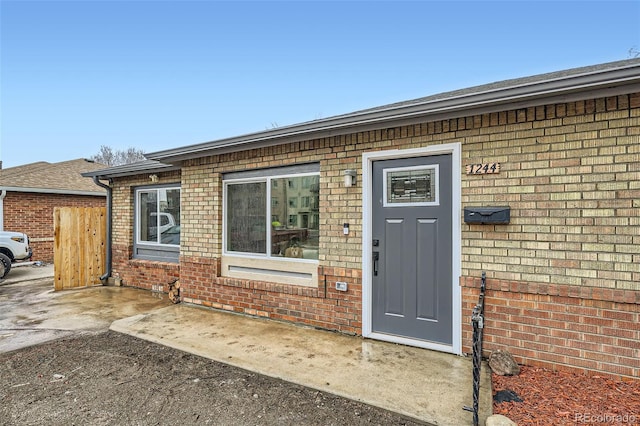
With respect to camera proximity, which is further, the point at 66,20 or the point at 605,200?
the point at 66,20

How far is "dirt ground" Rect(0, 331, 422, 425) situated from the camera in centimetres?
252

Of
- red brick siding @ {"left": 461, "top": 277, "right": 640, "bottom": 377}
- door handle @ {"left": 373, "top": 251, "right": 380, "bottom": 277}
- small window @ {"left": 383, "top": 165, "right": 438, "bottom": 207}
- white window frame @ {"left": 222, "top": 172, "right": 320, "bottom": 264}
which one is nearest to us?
red brick siding @ {"left": 461, "top": 277, "right": 640, "bottom": 377}

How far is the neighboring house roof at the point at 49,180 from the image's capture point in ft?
39.2

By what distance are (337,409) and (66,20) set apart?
38.4 feet

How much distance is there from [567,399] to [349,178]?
2950 mm

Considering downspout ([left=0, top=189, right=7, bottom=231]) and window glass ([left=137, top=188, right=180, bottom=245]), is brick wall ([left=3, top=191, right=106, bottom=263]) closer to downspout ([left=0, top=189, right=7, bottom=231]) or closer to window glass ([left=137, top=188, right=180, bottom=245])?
downspout ([left=0, top=189, right=7, bottom=231])

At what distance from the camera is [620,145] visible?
9.58 ft

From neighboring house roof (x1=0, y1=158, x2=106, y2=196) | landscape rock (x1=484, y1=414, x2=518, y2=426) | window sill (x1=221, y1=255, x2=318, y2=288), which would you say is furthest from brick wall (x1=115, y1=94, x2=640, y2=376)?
neighboring house roof (x1=0, y1=158, x2=106, y2=196)

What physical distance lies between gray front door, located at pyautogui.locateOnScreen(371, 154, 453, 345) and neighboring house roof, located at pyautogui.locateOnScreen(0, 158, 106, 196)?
11441 millimetres

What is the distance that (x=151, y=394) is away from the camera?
9.52ft

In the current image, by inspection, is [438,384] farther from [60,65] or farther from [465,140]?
[60,65]

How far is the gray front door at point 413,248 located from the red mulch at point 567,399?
2.84 feet

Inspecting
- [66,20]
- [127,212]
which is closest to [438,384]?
[127,212]

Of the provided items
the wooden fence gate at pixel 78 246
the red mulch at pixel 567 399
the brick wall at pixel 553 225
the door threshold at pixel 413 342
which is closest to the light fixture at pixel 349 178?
the brick wall at pixel 553 225
